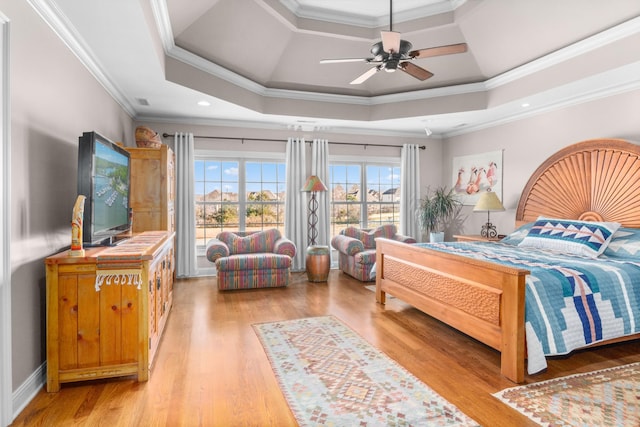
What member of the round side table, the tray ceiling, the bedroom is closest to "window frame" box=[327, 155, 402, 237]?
the tray ceiling

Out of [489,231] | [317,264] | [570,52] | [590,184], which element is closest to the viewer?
[570,52]

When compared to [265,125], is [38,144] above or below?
below

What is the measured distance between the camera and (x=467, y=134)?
631 centimetres

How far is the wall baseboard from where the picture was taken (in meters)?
2.08

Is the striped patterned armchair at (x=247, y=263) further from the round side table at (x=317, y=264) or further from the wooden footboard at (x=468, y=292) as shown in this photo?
the wooden footboard at (x=468, y=292)

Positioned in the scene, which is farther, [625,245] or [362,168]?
[362,168]

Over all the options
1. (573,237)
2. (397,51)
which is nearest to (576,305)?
(573,237)

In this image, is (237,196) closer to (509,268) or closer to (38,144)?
(38,144)

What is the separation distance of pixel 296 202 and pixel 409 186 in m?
2.03

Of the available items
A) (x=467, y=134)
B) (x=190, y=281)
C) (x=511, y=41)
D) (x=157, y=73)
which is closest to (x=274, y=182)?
(x=190, y=281)

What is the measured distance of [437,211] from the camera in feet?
20.6

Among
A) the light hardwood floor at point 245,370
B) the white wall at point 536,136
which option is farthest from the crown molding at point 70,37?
the white wall at point 536,136

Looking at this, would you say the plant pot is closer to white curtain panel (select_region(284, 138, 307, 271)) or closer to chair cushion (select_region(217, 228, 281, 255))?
white curtain panel (select_region(284, 138, 307, 271))

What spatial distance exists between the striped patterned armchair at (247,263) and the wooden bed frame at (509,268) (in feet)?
4.54
